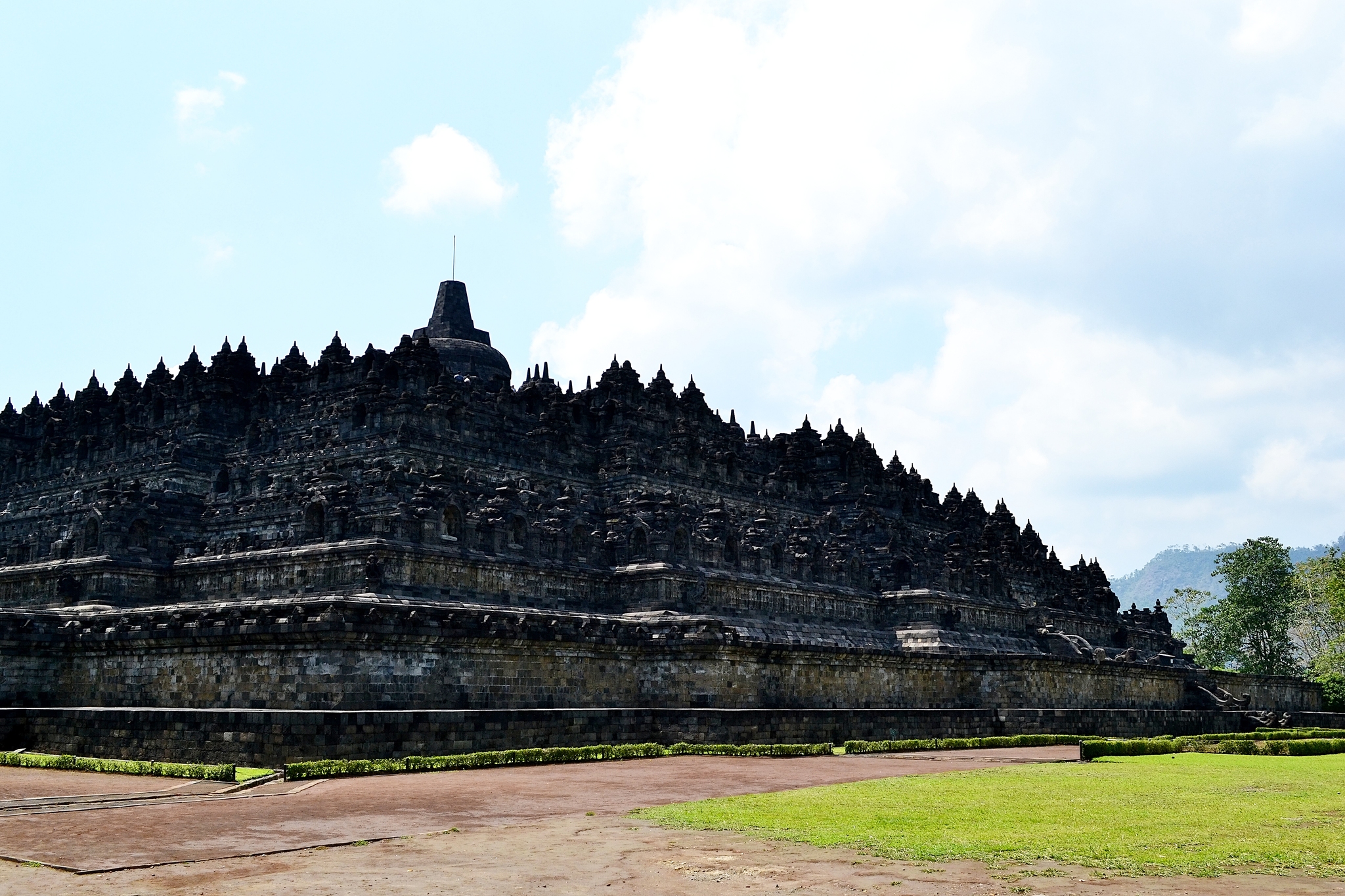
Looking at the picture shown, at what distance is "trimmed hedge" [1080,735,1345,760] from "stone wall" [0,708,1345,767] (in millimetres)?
7152

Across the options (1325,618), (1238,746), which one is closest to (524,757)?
(1238,746)

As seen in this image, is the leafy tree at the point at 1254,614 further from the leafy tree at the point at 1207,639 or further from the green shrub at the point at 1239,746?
the green shrub at the point at 1239,746

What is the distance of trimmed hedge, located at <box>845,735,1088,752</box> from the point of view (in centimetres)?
4134

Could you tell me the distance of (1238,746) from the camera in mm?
44219

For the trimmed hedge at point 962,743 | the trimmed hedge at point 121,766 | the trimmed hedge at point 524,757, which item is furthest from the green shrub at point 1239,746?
the trimmed hedge at point 121,766

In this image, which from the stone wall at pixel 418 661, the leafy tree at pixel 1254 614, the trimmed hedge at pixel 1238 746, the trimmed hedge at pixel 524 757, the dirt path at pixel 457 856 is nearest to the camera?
the dirt path at pixel 457 856

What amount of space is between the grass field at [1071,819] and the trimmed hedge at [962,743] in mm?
9183

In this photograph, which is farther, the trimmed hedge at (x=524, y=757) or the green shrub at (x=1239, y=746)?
the green shrub at (x=1239, y=746)

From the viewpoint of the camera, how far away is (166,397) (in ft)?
197

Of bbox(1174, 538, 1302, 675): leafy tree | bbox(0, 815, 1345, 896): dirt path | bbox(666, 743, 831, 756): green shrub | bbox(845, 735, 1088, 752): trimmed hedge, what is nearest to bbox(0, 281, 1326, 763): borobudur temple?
bbox(666, 743, 831, 756): green shrub

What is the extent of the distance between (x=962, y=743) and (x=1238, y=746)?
879 centimetres

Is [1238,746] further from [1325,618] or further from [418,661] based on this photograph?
[1325,618]

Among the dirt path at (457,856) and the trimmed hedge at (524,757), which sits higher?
the trimmed hedge at (524,757)

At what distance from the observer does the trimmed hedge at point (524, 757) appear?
2934 centimetres
